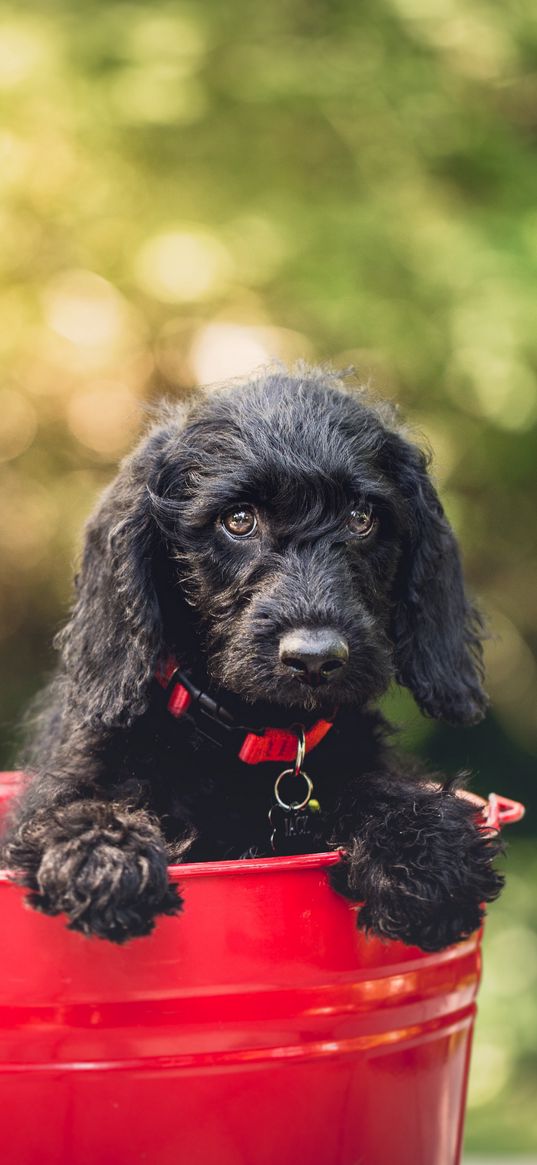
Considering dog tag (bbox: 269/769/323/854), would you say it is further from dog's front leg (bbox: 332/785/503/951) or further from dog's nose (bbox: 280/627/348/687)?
dog's nose (bbox: 280/627/348/687)

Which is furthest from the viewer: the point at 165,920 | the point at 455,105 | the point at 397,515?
the point at 455,105

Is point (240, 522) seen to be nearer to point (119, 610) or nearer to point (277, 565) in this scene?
point (277, 565)

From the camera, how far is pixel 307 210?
18.5 ft

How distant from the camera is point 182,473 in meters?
2.89

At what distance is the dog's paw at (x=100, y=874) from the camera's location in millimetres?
2031

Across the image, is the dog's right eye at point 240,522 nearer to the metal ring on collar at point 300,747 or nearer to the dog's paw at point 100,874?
the metal ring on collar at point 300,747

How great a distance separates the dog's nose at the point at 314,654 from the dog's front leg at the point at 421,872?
0.30 meters

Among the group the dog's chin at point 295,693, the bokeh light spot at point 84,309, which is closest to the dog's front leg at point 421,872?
the dog's chin at point 295,693

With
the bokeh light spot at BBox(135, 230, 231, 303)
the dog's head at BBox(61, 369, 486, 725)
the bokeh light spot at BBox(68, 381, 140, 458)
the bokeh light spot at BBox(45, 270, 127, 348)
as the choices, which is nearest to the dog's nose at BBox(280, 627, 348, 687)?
the dog's head at BBox(61, 369, 486, 725)

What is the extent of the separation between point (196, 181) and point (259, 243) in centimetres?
51

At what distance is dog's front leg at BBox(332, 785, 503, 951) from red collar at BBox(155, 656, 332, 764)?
25 cm

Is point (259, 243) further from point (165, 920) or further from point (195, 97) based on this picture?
point (165, 920)

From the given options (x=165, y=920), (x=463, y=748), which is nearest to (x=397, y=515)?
(x=165, y=920)

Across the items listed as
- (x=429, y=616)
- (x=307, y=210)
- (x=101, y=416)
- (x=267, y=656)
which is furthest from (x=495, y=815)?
(x=101, y=416)
